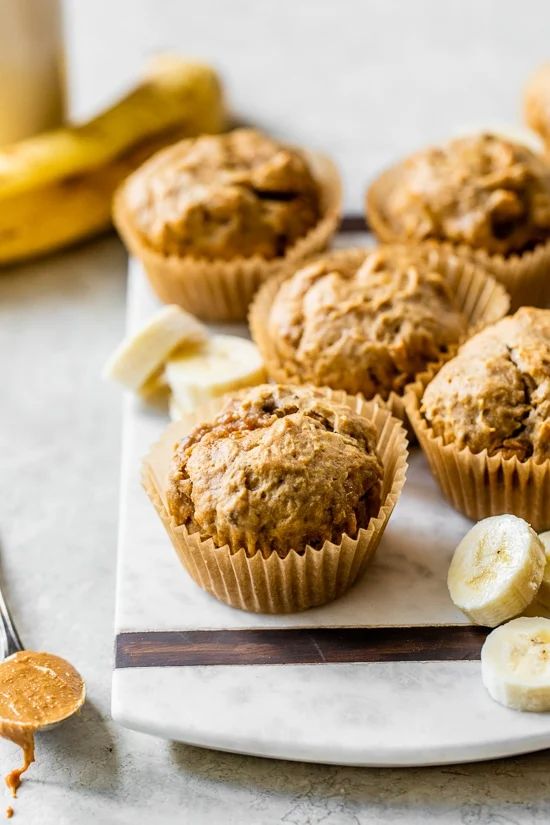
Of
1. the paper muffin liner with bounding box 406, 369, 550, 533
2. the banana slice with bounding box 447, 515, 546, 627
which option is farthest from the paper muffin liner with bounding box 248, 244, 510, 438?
the banana slice with bounding box 447, 515, 546, 627

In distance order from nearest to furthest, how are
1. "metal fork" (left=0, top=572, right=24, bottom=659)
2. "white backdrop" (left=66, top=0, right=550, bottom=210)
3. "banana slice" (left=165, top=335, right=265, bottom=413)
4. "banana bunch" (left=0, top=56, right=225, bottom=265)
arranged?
1. "metal fork" (left=0, top=572, right=24, bottom=659)
2. "banana slice" (left=165, top=335, right=265, bottom=413)
3. "banana bunch" (left=0, top=56, right=225, bottom=265)
4. "white backdrop" (left=66, top=0, right=550, bottom=210)

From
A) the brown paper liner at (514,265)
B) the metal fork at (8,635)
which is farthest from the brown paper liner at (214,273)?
the metal fork at (8,635)

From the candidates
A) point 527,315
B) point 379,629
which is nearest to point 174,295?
point 527,315

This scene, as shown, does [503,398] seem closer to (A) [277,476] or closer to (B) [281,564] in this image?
(A) [277,476]

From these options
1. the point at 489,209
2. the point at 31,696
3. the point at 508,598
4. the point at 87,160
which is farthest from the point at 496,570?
the point at 87,160

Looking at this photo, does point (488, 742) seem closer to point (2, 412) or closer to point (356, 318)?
point (356, 318)

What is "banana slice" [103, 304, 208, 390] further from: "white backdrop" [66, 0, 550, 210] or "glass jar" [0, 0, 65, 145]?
"glass jar" [0, 0, 65, 145]

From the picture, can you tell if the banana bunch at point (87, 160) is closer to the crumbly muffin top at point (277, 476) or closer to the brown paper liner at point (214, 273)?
the brown paper liner at point (214, 273)
